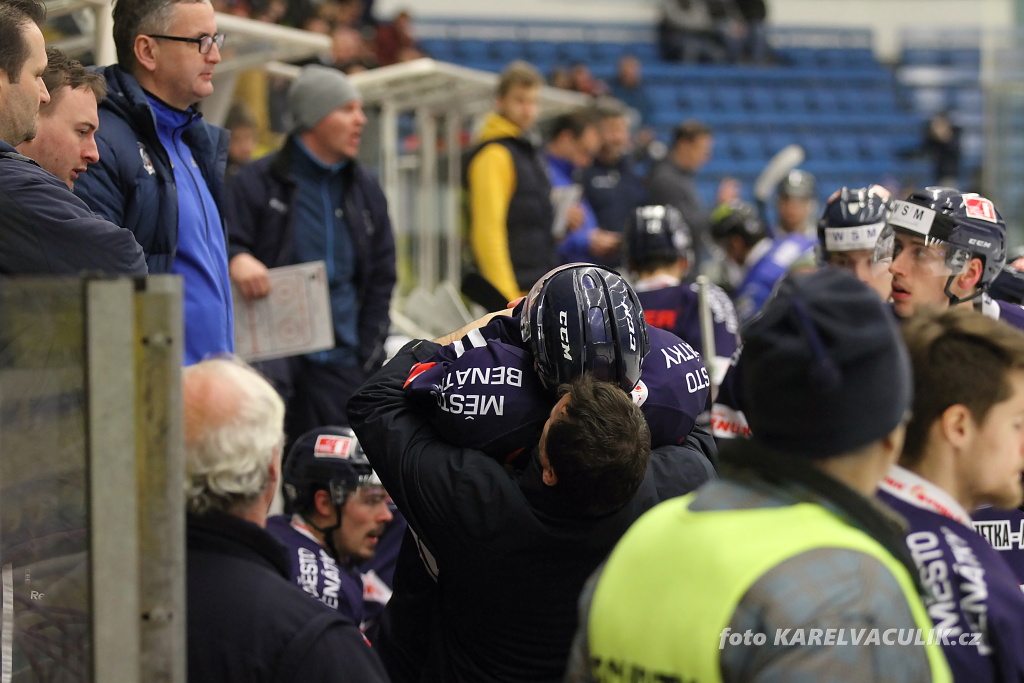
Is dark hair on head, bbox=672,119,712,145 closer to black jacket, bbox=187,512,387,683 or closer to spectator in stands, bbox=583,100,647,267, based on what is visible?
spectator in stands, bbox=583,100,647,267

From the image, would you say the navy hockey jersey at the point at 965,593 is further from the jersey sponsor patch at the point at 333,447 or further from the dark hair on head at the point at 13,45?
the jersey sponsor patch at the point at 333,447

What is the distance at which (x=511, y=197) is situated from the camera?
7027 mm

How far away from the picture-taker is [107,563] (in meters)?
1.91

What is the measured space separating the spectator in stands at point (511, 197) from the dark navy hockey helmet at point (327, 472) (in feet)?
8.60

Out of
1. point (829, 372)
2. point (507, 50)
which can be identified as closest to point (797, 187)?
point (829, 372)

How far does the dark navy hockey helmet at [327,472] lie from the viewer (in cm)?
425

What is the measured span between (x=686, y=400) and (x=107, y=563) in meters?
1.38

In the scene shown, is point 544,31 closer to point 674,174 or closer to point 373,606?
point 674,174

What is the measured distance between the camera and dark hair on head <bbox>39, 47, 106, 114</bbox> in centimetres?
336

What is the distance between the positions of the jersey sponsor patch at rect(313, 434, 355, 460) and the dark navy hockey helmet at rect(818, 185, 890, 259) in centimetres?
178

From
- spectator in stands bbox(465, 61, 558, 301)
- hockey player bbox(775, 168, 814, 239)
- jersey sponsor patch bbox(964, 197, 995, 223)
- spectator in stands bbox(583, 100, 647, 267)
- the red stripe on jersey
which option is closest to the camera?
the red stripe on jersey

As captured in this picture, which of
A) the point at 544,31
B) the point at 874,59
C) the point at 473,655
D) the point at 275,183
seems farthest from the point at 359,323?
the point at 874,59

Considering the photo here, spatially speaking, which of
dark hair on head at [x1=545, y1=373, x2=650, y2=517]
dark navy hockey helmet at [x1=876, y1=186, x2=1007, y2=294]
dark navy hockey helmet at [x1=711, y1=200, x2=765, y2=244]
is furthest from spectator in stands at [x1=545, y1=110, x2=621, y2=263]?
dark hair on head at [x1=545, y1=373, x2=650, y2=517]

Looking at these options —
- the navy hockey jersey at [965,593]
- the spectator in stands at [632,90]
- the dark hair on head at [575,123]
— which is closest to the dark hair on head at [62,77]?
the navy hockey jersey at [965,593]
